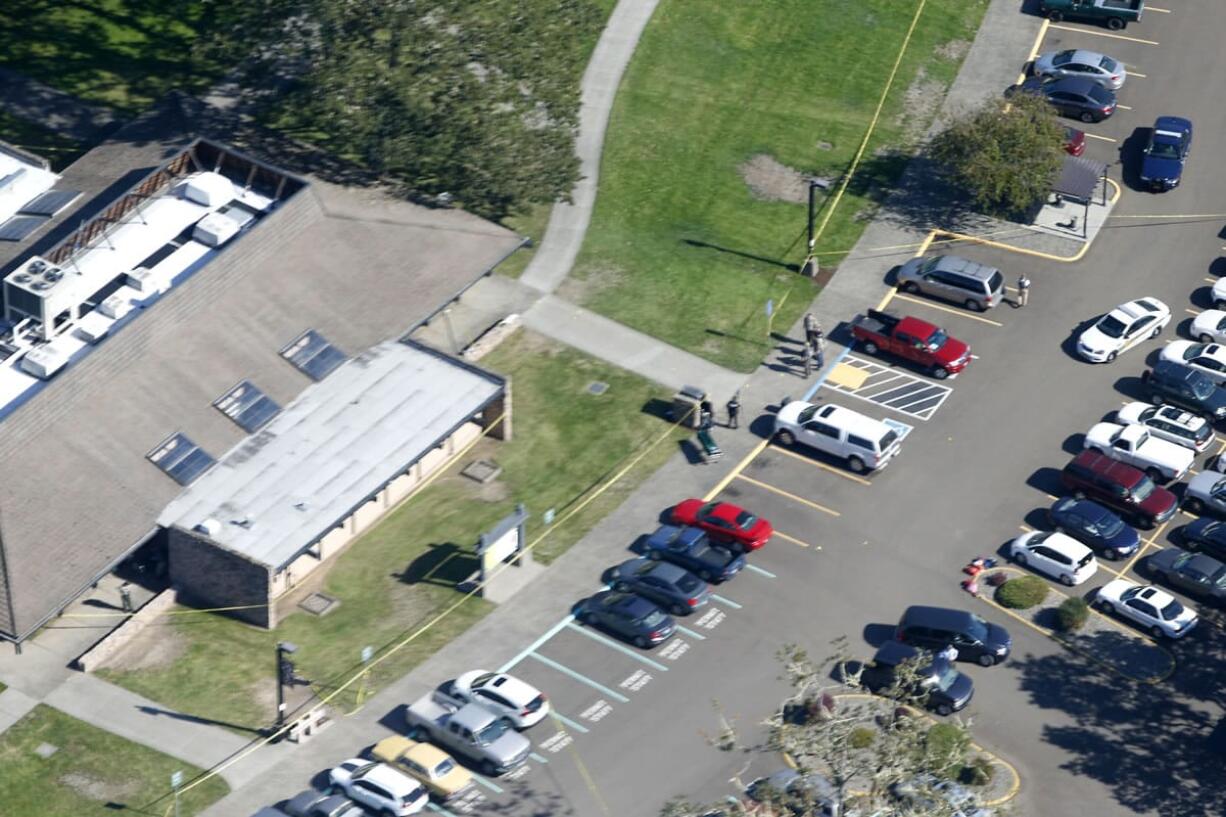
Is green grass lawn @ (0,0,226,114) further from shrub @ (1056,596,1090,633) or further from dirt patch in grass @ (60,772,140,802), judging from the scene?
shrub @ (1056,596,1090,633)

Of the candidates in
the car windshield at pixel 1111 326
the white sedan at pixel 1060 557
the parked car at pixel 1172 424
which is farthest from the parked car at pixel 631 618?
the car windshield at pixel 1111 326

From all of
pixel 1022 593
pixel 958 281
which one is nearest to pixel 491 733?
pixel 1022 593

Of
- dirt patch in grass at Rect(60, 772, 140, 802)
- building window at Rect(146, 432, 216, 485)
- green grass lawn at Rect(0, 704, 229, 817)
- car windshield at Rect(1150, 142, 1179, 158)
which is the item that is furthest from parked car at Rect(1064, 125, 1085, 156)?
dirt patch in grass at Rect(60, 772, 140, 802)

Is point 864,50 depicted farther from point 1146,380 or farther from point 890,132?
point 1146,380

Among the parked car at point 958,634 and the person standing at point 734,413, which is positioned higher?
the person standing at point 734,413

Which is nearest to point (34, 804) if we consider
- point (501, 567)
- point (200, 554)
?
point (200, 554)

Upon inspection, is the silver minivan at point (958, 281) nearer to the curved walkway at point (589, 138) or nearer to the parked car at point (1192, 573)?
the curved walkway at point (589, 138)
